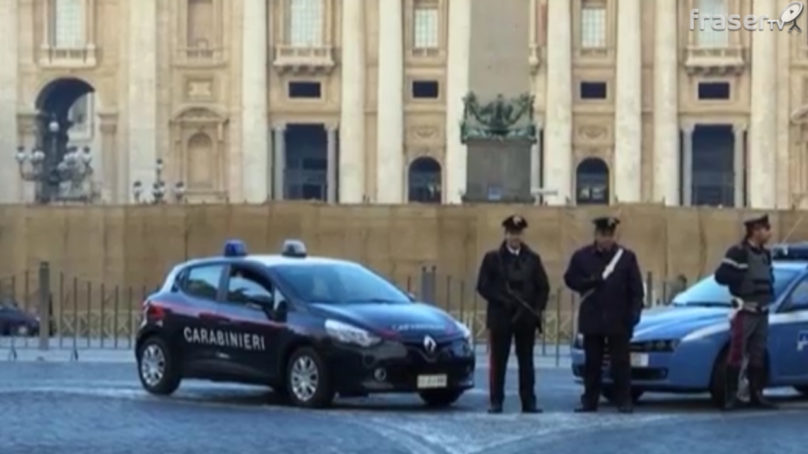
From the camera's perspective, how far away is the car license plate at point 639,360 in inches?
914

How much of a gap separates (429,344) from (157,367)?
3.38 metres

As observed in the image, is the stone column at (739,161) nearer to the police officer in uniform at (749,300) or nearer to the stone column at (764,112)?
the stone column at (764,112)

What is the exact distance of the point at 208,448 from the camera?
18.7 m

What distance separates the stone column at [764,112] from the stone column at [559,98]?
6079mm

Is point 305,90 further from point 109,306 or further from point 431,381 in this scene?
point 431,381

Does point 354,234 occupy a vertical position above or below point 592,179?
below

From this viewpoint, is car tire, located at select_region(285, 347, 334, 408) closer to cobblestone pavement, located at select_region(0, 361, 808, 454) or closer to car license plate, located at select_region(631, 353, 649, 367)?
cobblestone pavement, located at select_region(0, 361, 808, 454)

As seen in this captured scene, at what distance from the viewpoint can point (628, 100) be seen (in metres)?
84.6

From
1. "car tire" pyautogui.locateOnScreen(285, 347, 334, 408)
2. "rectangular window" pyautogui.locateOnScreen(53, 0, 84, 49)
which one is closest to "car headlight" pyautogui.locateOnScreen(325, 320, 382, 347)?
"car tire" pyautogui.locateOnScreen(285, 347, 334, 408)

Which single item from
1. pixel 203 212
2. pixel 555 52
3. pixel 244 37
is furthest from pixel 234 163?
pixel 203 212

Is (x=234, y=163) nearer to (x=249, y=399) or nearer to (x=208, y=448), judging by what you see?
(x=249, y=399)

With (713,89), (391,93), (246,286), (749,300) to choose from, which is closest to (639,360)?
(749,300)

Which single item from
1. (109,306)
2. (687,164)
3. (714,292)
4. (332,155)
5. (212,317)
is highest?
(332,155)

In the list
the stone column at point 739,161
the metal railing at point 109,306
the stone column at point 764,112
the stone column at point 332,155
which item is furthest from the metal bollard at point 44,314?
the stone column at point 739,161
